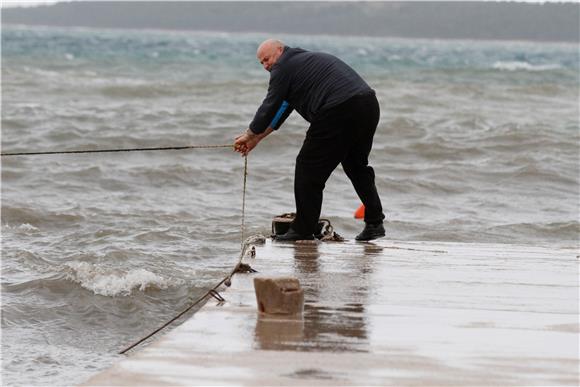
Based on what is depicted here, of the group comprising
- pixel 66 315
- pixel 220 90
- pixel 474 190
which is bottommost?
pixel 66 315

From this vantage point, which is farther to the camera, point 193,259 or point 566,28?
point 566,28

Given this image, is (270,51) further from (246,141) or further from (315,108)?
(246,141)

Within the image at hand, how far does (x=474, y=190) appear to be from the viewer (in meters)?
15.6

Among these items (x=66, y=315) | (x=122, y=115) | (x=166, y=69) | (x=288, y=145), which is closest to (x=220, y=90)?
(x=122, y=115)

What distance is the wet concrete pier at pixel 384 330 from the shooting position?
4945 mm

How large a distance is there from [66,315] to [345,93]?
8.94ft

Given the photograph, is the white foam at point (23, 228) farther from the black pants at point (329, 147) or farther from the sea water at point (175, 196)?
the black pants at point (329, 147)

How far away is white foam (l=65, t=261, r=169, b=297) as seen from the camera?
945 cm

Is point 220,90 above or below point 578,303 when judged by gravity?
above

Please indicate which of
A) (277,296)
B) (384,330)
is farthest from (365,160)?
(384,330)

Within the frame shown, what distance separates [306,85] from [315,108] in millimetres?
167

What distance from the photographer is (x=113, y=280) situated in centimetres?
967

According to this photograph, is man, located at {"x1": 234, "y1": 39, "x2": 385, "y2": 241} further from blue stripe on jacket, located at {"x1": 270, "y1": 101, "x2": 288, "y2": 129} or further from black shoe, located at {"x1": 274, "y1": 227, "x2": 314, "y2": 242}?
black shoe, located at {"x1": 274, "y1": 227, "x2": 314, "y2": 242}

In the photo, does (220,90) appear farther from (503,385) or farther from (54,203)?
(503,385)
